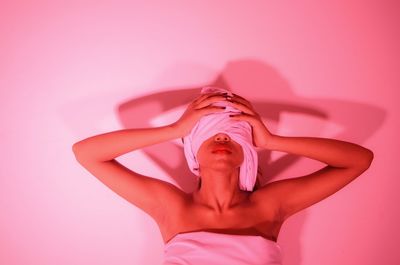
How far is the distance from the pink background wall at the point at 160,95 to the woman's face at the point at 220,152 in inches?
10.6

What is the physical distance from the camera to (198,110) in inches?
52.1

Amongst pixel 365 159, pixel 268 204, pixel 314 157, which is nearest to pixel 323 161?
pixel 314 157

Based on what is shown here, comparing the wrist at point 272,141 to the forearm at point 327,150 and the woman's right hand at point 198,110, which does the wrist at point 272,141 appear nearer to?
the forearm at point 327,150

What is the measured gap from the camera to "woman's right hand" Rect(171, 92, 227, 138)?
1.31 m

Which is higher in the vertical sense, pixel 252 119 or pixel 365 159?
pixel 252 119

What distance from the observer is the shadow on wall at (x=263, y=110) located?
156cm

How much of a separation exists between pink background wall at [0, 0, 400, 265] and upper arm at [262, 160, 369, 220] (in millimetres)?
197

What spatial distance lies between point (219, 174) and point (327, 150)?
1.27 ft

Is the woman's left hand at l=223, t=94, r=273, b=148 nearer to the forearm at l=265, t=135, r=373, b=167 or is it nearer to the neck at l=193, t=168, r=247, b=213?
the forearm at l=265, t=135, r=373, b=167

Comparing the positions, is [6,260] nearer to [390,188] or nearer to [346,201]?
[346,201]

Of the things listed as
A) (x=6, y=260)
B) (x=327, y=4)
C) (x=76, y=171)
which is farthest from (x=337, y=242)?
(x=6, y=260)

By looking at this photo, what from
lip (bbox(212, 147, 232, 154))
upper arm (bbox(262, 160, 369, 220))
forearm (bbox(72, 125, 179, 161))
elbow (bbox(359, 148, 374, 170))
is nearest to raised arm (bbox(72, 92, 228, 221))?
forearm (bbox(72, 125, 179, 161))

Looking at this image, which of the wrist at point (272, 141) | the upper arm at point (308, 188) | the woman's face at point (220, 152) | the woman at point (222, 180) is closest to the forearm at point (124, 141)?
the woman at point (222, 180)

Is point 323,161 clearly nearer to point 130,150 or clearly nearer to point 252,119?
point 252,119
